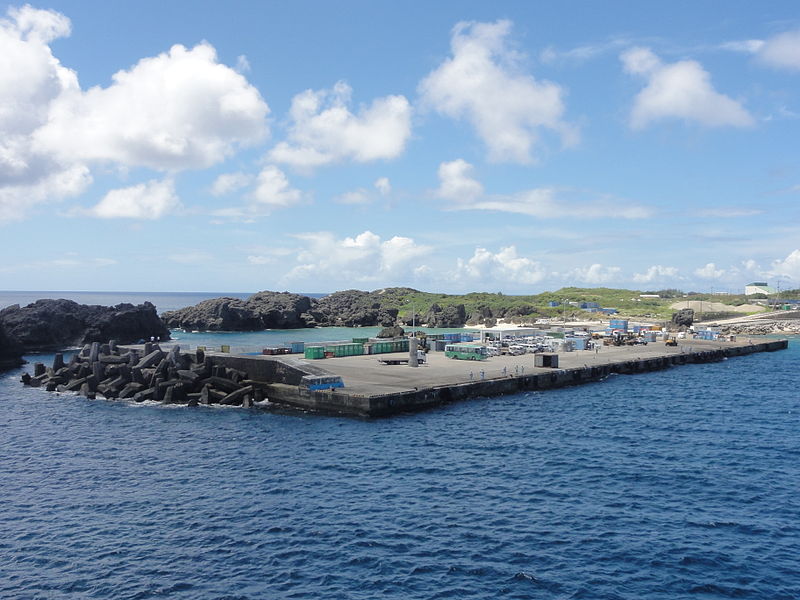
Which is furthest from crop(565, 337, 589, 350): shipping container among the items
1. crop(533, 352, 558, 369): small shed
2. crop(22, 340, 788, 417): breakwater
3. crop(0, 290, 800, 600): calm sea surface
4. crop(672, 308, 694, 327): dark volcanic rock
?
crop(672, 308, 694, 327): dark volcanic rock

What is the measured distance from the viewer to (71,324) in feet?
445

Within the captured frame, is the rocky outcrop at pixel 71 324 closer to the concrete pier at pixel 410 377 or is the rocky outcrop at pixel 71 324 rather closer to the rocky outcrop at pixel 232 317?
the rocky outcrop at pixel 232 317

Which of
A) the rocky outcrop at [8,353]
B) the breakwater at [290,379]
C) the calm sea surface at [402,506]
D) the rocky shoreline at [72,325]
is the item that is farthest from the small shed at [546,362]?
the rocky shoreline at [72,325]

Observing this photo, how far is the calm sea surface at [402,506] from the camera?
26.9 meters

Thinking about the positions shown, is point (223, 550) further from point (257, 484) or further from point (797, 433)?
point (797, 433)

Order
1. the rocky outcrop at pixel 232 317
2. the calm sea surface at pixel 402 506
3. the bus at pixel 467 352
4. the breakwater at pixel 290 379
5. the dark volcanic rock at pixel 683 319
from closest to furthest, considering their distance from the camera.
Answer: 1. the calm sea surface at pixel 402 506
2. the breakwater at pixel 290 379
3. the bus at pixel 467 352
4. the rocky outcrop at pixel 232 317
5. the dark volcanic rock at pixel 683 319

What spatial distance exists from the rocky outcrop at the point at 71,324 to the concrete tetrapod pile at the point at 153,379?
4978 centimetres

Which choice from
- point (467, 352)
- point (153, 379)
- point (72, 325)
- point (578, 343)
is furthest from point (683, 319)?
point (72, 325)

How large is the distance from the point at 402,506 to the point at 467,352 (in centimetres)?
6308

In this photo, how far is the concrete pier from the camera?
62156 mm

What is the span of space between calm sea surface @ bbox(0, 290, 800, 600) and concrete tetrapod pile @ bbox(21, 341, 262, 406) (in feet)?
24.1

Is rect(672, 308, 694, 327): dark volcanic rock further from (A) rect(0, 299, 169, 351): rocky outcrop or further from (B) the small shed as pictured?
(A) rect(0, 299, 169, 351): rocky outcrop

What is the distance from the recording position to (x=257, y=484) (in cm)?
3997

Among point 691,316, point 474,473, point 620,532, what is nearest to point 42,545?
point 474,473
